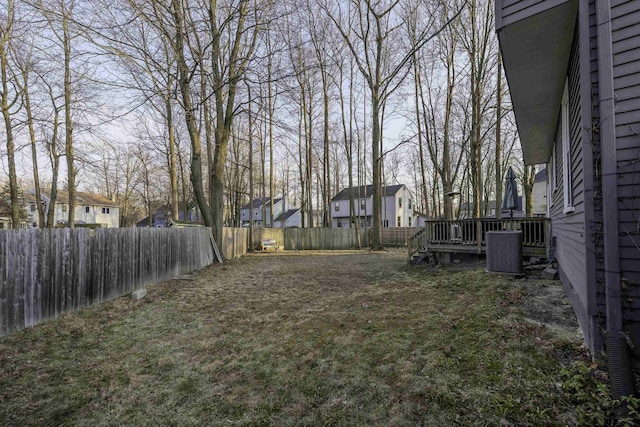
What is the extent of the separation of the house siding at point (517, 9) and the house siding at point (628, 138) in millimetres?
617

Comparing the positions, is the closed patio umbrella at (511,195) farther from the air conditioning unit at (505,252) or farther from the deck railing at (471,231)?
the air conditioning unit at (505,252)

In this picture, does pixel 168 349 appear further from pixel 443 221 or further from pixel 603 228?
pixel 443 221

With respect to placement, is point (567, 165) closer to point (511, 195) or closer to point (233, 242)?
point (511, 195)

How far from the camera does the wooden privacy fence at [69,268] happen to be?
4.65 m

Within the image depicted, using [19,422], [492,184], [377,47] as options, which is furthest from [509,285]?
[492,184]

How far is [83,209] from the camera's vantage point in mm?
39312

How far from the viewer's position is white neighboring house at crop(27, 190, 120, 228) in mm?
37781

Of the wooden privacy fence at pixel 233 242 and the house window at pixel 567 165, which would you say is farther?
the wooden privacy fence at pixel 233 242

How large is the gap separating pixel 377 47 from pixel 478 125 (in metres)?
7.30

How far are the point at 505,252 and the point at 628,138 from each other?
4901 millimetres

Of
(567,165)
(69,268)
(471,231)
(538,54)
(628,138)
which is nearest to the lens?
(628,138)

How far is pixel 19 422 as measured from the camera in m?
2.72

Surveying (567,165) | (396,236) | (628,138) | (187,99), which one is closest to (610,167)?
(628,138)

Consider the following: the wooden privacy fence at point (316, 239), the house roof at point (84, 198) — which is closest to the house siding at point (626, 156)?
the wooden privacy fence at point (316, 239)
